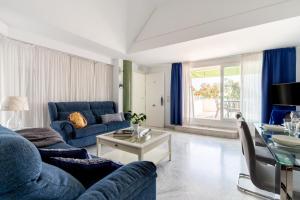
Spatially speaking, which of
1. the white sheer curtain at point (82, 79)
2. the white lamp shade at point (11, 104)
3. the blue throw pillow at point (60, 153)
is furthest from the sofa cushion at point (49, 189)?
the white sheer curtain at point (82, 79)

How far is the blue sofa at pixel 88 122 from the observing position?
9.36 ft

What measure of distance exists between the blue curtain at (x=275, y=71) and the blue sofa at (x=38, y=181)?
4155 millimetres

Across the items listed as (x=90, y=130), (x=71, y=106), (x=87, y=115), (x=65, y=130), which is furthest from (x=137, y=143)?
(x=71, y=106)

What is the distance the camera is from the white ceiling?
98.3 inches

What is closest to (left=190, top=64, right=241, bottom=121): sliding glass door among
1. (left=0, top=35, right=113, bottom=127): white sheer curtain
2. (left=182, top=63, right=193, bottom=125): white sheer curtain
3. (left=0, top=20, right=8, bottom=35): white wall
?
(left=182, top=63, right=193, bottom=125): white sheer curtain

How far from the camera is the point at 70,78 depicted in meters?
3.83

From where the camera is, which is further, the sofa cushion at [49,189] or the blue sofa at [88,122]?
the blue sofa at [88,122]

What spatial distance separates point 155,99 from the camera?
5.87 metres

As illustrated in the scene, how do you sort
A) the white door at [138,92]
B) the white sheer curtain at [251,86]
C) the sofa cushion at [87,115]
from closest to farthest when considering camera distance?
1. the sofa cushion at [87,115]
2. the white sheer curtain at [251,86]
3. the white door at [138,92]

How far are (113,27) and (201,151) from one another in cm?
355

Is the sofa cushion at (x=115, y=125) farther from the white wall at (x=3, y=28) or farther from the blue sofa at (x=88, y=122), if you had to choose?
the white wall at (x=3, y=28)

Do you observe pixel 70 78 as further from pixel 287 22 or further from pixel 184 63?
pixel 287 22

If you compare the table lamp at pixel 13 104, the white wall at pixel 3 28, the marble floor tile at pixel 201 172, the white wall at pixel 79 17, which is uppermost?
the white wall at pixel 79 17

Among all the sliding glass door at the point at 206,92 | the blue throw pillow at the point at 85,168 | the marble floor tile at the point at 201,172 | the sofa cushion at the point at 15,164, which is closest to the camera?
the sofa cushion at the point at 15,164
